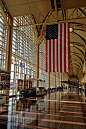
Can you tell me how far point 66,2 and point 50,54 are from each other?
5.65 meters

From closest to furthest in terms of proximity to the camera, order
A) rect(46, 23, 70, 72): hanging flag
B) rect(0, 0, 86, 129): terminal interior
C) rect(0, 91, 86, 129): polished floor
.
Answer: rect(0, 91, 86, 129): polished floor → rect(0, 0, 86, 129): terminal interior → rect(46, 23, 70, 72): hanging flag

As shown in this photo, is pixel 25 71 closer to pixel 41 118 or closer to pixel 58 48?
pixel 58 48

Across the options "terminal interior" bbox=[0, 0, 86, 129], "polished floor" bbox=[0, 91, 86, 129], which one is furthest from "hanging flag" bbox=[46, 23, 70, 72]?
"polished floor" bbox=[0, 91, 86, 129]

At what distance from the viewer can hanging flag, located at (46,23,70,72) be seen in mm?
12727

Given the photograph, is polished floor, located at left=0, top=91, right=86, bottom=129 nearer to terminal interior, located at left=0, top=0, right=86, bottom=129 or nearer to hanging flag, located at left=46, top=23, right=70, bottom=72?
terminal interior, located at left=0, top=0, right=86, bottom=129

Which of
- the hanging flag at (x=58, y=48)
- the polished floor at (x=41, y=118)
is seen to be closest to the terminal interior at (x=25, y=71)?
the polished floor at (x=41, y=118)

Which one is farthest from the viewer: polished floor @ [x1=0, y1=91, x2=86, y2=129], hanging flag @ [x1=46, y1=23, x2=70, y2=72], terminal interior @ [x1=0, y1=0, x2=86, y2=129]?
hanging flag @ [x1=46, y1=23, x2=70, y2=72]

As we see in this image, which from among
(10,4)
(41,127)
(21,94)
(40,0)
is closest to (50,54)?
(40,0)

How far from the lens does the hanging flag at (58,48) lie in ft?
41.8

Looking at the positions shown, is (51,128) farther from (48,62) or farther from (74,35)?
(74,35)

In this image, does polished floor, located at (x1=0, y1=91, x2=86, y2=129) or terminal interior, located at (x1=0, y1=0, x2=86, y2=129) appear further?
terminal interior, located at (x1=0, y1=0, x2=86, y2=129)

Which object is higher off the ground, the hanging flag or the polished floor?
the hanging flag

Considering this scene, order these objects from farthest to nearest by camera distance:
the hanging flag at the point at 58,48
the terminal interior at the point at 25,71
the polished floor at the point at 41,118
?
the hanging flag at the point at 58,48, the terminal interior at the point at 25,71, the polished floor at the point at 41,118

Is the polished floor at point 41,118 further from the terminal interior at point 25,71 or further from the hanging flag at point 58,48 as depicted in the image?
the hanging flag at point 58,48
